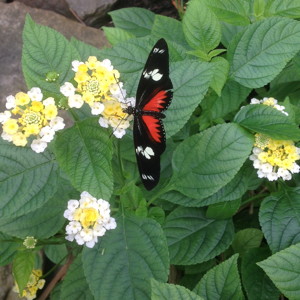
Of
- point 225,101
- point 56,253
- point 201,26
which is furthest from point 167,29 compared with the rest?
point 56,253

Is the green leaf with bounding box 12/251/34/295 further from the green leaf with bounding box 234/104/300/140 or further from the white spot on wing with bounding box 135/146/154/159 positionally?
the green leaf with bounding box 234/104/300/140

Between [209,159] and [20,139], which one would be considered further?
[209,159]

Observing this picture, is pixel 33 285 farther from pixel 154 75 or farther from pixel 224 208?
pixel 154 75

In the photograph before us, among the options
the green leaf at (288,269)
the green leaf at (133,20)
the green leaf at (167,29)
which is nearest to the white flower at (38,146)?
the green leaf at (288,269)

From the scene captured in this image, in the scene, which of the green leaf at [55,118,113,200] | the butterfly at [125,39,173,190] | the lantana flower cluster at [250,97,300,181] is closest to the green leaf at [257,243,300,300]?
the lantana flower cluster at [250,97,300,181]

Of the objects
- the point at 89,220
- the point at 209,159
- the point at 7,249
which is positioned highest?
the point at 209,159

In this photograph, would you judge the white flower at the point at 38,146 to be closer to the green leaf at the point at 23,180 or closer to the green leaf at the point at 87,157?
the green leaf at the point at 87,157
